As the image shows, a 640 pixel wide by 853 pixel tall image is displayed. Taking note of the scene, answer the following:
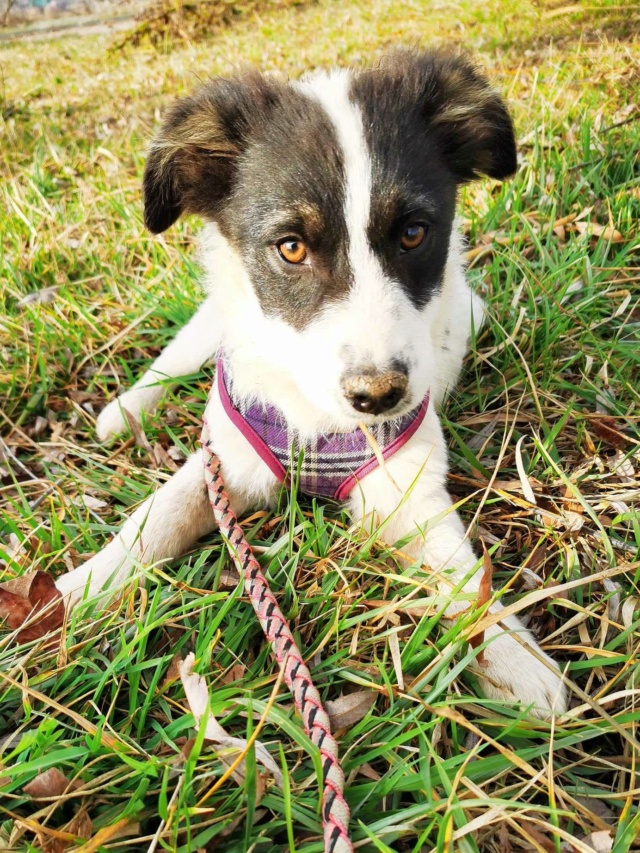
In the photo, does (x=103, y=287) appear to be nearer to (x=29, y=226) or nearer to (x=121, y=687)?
(x=29, y=226)

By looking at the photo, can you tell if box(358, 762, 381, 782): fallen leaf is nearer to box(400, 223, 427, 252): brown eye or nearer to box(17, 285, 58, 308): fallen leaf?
box(400, 223, 427, 252): brown eye

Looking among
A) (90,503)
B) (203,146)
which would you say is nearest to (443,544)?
(90,503)

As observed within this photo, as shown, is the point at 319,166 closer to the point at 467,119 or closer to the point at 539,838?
the point at 467,119

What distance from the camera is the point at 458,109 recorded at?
213 cm

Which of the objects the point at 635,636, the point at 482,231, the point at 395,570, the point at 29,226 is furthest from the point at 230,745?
the point at 29,226

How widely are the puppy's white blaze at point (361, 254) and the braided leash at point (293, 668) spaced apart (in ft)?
2.35

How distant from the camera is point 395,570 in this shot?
207cm

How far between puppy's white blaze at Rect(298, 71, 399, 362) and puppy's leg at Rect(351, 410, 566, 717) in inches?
20.2

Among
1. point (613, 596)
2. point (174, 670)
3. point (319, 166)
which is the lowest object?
point (613, 596)

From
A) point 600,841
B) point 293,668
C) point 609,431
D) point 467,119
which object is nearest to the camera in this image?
point 600,841

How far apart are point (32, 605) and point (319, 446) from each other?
3.29 feet

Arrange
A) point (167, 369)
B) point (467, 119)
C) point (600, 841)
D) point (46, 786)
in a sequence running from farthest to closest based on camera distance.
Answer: point (167, 369) < point (467, 119) < point (46, 786) < point (600, 841)

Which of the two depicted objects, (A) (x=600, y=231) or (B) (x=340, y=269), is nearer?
(B) (x=340, y=269)

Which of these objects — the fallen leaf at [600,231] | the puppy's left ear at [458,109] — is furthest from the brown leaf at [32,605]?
the fallen leaf at [600,231]
